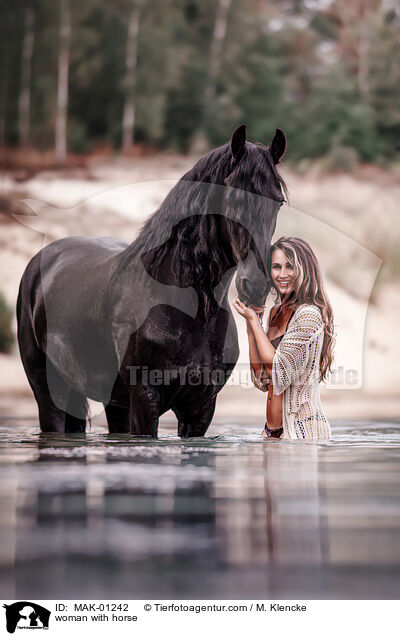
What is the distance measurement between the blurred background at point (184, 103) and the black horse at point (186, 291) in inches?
528

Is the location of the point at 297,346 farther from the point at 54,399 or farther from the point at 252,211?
the point at 54,399

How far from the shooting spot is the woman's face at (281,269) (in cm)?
474

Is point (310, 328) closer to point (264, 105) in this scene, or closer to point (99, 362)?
point (99, 362)

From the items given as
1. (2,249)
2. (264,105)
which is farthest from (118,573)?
(264,105)

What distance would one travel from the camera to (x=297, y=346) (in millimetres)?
4770

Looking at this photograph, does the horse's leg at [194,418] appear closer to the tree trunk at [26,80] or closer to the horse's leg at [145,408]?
the horse's leg at [145,408]

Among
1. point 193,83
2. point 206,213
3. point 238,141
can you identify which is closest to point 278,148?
point 238,141

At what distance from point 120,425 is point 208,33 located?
885 inches

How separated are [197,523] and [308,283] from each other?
2.33 m

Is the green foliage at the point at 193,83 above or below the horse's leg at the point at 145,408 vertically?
above

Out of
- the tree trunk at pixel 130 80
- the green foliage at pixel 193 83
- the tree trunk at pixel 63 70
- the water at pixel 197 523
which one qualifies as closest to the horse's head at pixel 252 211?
the water at pixel 197 523

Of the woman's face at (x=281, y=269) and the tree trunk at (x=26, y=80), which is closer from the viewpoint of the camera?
the woman's face at (x=281, y=269)
